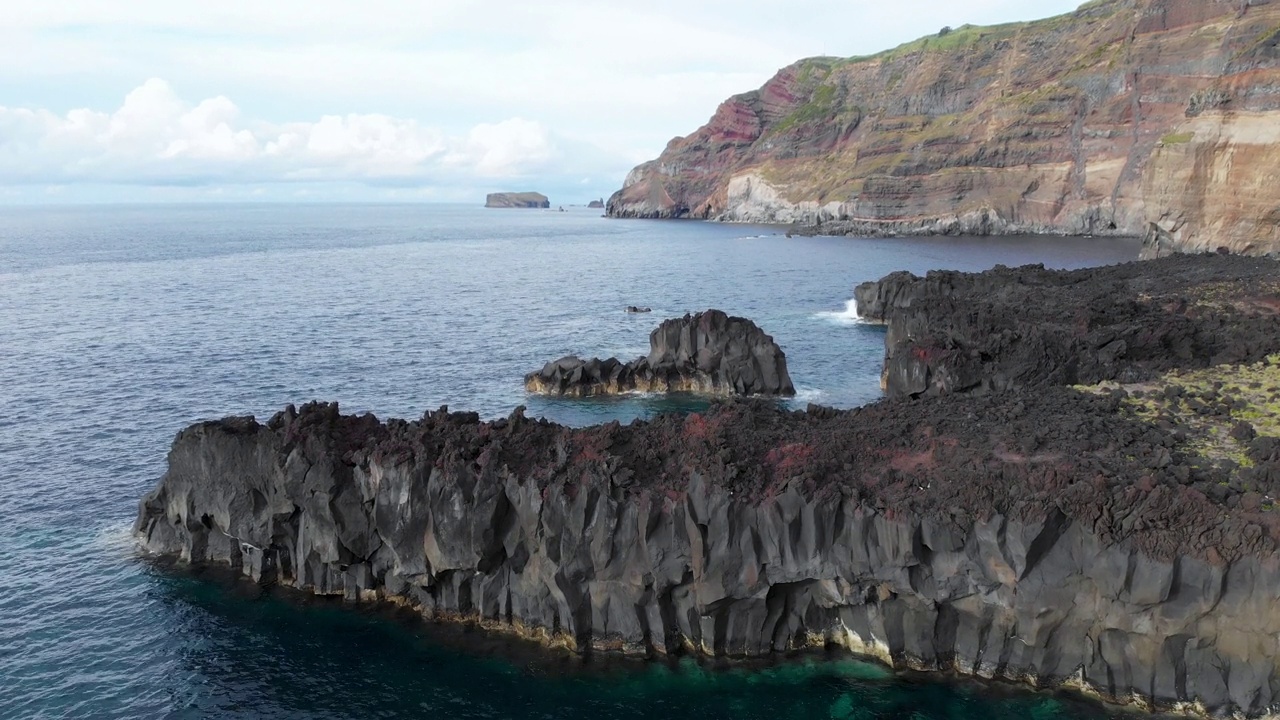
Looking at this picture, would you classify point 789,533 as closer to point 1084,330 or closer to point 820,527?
point 820,527

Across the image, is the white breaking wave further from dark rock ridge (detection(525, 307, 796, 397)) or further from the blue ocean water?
dark rock ridge (detection(525, 307, 796, 397))

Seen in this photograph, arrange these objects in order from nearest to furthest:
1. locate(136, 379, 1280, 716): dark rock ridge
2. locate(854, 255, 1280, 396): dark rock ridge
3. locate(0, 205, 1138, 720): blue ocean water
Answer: locate(136, 379, 1280, 716): dark rock ridge
locate(0, 205, 1138, 720): blue ocean water
locate(854, 255, 1280, 396): dark rock ridge

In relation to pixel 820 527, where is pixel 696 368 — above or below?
above

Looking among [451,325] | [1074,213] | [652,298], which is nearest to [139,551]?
[451,325]

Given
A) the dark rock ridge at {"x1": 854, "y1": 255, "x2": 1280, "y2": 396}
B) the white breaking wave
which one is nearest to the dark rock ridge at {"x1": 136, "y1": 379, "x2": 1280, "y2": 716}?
the dark rock ridge at {"x1": 854, "y1": 255, "x2": 1280, "y2": 396}

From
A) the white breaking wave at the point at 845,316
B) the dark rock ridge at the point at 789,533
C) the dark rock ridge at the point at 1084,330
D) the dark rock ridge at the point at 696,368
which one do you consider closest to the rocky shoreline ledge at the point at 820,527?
the dark rock ridge at the point at 789,533

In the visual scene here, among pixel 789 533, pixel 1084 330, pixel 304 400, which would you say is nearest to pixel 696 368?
pixel 1084 330
